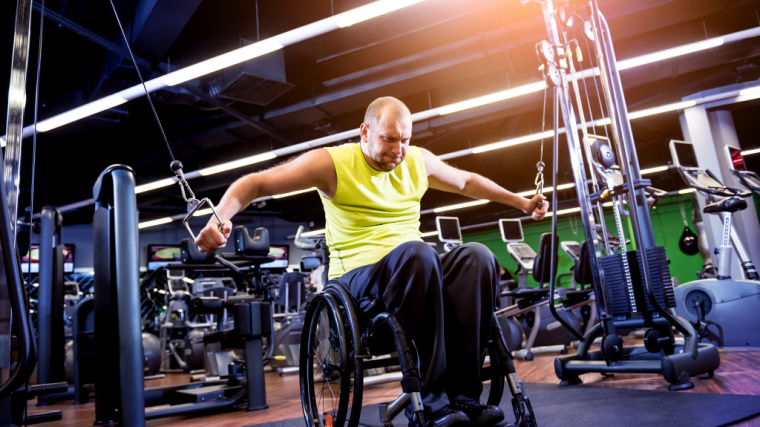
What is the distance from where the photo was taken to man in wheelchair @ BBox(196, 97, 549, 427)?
1504 mm

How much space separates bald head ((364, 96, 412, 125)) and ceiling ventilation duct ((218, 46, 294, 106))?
4809 mm

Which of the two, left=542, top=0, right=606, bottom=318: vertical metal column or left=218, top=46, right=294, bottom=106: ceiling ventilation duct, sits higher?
left=218, top=46, right=294, bottom=106: ceiling ventilation duct

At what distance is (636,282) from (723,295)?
5.84 ft

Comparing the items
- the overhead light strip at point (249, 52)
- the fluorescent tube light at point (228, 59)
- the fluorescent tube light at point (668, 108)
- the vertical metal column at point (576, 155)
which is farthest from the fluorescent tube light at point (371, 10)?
the fluorescent tube light at point (668, 108)

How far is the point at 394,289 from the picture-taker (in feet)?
5.03

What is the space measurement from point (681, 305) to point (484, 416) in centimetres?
357

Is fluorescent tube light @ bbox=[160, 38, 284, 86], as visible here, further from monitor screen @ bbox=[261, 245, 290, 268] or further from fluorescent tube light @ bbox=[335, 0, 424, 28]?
monitor screen @ bbox=[261, 245, 290, 268]

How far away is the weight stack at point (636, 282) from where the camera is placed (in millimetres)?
2686

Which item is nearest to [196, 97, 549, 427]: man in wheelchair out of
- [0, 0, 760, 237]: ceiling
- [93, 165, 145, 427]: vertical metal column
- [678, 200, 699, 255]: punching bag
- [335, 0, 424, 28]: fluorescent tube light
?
[93, 165, 145, 427]: vertical metal column

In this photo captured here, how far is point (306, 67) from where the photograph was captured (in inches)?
307

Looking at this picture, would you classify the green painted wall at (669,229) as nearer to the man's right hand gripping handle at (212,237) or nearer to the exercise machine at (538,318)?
the exercise machine at (538,318)

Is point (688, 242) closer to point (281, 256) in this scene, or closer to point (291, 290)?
point (291, 290)

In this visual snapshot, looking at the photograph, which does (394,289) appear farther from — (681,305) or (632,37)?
(632,37)

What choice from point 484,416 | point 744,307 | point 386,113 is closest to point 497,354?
point 484,416
